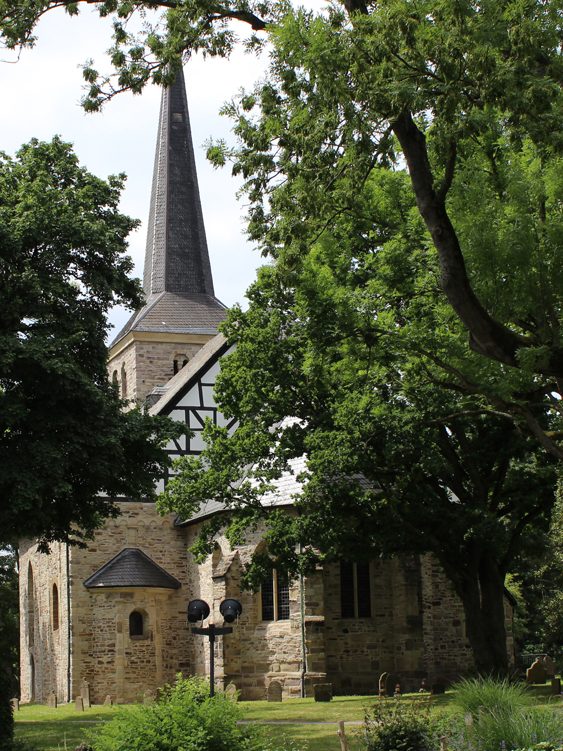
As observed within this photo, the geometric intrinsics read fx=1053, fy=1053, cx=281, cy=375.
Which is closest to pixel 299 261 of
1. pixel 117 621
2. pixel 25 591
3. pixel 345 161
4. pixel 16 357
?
pixel 345 161

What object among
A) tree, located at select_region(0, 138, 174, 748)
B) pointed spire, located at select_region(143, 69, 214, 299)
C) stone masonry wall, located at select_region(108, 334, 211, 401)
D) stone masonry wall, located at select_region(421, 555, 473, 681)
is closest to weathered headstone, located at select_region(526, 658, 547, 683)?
stone masonry wall, located at select_region(421, 555, 473, 681)

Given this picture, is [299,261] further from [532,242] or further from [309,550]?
[309,550]

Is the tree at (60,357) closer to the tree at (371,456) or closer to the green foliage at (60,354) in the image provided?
the green foliage at (60,354)

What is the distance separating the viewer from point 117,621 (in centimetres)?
3303

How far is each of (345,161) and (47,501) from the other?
11.6 metres

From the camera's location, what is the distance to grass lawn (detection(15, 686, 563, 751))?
17.6 m

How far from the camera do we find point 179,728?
32.8ft

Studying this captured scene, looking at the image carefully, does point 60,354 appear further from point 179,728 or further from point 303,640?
point 303,640

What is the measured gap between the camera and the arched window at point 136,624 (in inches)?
1319

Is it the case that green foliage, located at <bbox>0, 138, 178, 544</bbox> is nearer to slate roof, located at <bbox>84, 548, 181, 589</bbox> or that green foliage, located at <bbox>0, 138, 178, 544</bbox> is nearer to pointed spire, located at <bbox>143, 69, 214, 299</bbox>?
slate roof, located at <bbox>84, 548, 181, 589</bbox>

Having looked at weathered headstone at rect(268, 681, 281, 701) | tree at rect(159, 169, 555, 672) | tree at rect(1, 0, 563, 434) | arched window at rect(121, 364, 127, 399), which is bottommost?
weathered headstone at rect(268, 681, 281, 701)

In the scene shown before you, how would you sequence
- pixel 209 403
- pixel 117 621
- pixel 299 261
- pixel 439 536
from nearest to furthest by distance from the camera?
pixel 299 261 → pixel 439 536 → pixel 117 621 → pixel 209 403

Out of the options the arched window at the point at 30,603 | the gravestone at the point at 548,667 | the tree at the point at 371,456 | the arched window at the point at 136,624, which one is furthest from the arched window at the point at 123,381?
the gravestone at the point at 548,667

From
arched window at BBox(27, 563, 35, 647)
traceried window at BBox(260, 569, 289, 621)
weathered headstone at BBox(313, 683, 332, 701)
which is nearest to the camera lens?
weathered headstone at BBox(313, 683, 332, 701)
